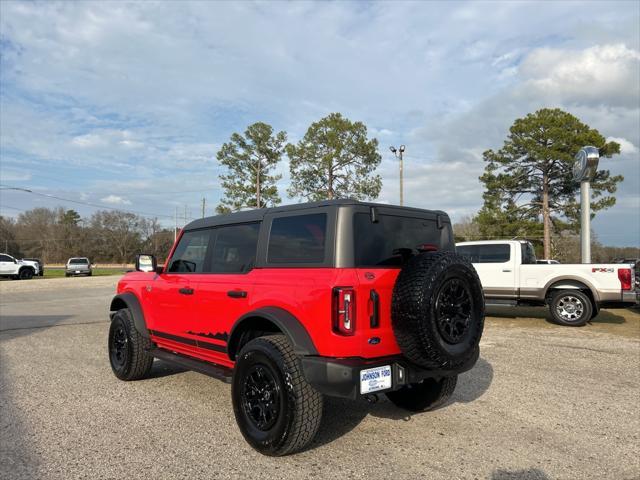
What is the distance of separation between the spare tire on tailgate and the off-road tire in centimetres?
3334

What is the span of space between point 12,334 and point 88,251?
88857 millimetres

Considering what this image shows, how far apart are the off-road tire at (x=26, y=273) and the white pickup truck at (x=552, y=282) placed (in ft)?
96.5

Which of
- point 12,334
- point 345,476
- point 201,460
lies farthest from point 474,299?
point 12,334

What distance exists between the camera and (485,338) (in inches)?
340

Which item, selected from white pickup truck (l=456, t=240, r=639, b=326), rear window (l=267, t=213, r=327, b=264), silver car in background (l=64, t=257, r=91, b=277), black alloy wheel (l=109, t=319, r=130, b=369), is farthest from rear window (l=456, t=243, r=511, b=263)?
silver car in background (l=64, t=257, r=91, b=277)

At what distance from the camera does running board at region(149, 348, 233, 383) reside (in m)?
4.16

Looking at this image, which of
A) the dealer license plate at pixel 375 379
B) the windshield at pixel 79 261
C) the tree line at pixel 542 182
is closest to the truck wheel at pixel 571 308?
the dealer license plate at pixel 375 379

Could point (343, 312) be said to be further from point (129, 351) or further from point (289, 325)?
point (129, 351)

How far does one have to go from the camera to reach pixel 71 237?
293 feet

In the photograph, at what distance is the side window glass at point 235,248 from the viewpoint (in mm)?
4156

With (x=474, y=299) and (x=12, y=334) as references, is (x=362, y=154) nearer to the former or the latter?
(x=12, y=334)

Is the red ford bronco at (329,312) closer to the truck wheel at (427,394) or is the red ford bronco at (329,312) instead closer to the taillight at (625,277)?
the truck wheel at (427,394)

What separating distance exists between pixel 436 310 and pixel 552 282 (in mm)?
8301

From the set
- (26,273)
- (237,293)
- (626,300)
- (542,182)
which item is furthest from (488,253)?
(26,273)
